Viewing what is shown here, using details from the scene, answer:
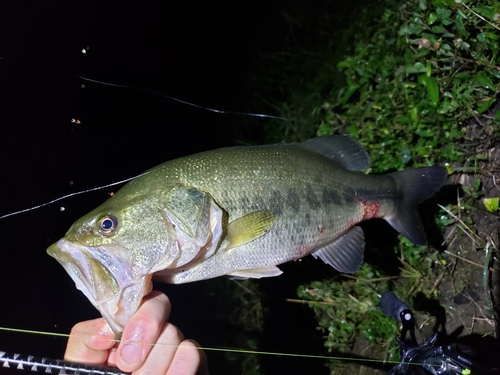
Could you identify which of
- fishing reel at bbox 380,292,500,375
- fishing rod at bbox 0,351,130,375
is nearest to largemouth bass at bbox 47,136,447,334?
fishing rod at bbox 0,351,130,375

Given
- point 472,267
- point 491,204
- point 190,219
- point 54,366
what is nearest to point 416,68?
point 491,204

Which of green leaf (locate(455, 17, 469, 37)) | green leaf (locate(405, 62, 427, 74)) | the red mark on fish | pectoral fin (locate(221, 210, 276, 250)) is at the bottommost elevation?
the red mark on fish

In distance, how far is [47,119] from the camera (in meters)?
2.25

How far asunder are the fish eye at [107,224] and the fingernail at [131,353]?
433 millimetres

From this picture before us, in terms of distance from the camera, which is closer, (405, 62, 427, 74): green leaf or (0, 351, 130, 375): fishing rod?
(0, 351, 130, 375): fishing rod

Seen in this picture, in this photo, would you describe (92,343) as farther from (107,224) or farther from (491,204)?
(491,204)

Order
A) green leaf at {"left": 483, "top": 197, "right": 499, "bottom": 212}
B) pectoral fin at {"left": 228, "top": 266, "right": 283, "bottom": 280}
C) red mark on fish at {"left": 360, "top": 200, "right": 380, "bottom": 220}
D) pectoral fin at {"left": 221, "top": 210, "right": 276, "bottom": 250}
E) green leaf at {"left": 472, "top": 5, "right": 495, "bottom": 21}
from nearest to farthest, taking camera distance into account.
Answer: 1. pectoral fin at {"left": 221, "top": 210, "right": 276, "bottom": 250}
2. pectoral fin at {"left": 228, "top": 266, "right": 283, "bottom": 280}
3. red mark on fish at {"left": 360, "top": 200, "right": 380, "bottom": 220}
4. green leaf at {"left": 472, "top": 5, "right": 495, "bottom": 21}
5. green leaf at {"left": 483, "top": 197, "right": 499, "bottom": 212}

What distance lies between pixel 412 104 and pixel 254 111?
3.40ft

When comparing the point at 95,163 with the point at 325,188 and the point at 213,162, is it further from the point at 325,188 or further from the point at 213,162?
the point at 325,188

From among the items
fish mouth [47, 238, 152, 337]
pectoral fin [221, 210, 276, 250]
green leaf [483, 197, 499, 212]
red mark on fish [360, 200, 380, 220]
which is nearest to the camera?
fish mouth [47, 238, 152, 337]

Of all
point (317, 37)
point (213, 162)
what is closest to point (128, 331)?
point (213, 162)

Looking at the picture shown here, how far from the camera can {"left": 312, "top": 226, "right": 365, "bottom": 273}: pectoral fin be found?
1983 millimetres

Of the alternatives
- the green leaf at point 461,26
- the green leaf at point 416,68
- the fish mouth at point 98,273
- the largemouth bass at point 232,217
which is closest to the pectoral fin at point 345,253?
the largemouth bass at point 232,217

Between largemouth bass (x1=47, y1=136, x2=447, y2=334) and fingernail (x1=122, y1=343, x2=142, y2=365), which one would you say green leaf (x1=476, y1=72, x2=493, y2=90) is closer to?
largemouth bass (x1=47, y1=136, x2=447, y2=334)
